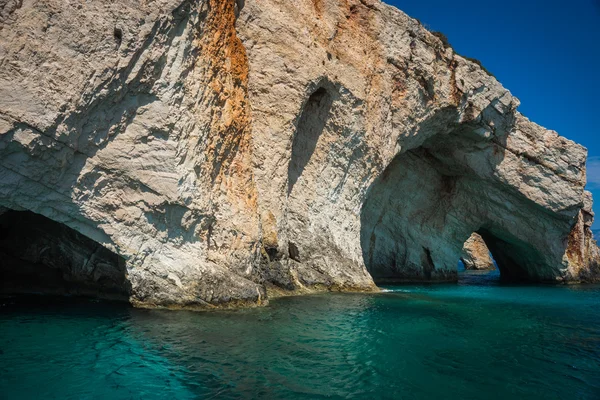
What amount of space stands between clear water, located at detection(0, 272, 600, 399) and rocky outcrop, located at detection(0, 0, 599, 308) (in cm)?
229

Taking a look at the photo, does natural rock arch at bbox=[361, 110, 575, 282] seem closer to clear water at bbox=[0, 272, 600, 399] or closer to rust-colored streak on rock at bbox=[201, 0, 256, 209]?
rust-colored streak on rock at bbox=[201, 0, 256, 209]

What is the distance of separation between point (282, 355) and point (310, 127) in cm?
1277

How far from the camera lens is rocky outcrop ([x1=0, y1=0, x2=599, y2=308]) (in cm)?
935

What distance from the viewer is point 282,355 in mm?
7262

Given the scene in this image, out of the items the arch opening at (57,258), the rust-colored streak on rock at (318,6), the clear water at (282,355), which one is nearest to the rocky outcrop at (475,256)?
the rust-colored streak on rock at (318,6)

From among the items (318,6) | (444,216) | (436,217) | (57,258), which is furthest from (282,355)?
(444,216)

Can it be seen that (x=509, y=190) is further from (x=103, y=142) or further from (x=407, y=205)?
(x=103, y=142)

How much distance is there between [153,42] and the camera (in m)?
10.3

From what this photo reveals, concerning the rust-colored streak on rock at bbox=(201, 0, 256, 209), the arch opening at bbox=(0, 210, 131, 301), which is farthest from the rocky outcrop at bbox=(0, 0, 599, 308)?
the arch opening at bbox=(0, 210, 131, 301)

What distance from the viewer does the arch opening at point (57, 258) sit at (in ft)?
37.5

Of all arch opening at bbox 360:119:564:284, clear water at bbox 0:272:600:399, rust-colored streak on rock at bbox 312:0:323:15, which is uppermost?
rust-colored streak on rock at bbox 312:0:323:15

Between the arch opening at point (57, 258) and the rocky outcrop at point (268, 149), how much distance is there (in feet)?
4.40

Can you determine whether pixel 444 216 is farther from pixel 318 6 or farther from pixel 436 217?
pixel 318 6

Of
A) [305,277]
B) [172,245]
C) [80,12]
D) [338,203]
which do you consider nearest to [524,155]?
[338,203]
